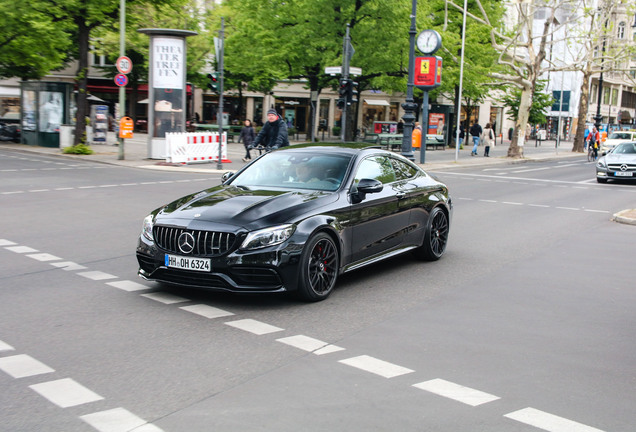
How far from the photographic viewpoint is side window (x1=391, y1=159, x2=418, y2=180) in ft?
29.6

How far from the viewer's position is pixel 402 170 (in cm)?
917

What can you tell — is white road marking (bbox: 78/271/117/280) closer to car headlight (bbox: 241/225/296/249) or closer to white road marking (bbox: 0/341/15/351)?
car headlight (bbox: 241/225/296/249)

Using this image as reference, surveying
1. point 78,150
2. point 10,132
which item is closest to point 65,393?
point 78,150

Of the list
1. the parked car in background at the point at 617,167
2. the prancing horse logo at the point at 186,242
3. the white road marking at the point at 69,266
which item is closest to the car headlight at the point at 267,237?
the prancing horse logo at the point at 186,242

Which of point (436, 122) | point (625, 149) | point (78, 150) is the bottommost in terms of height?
point (78, 150)

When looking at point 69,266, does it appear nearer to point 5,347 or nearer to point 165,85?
point 5,347

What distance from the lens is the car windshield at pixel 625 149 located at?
25812 mm

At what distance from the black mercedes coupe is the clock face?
22496mm

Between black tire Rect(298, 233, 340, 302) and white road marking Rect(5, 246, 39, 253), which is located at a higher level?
black tire Rect(298, 233, 340, 302)

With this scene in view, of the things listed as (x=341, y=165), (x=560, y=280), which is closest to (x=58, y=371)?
(x=341, y=165)

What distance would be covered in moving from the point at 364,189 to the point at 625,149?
21214 mm

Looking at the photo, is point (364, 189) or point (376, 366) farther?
point (364, 189)

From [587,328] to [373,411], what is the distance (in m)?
3.00

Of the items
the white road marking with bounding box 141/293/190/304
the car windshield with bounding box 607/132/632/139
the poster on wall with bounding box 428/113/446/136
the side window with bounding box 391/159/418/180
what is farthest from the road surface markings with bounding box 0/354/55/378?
the car windshield with bounding box 607/132/632/139
